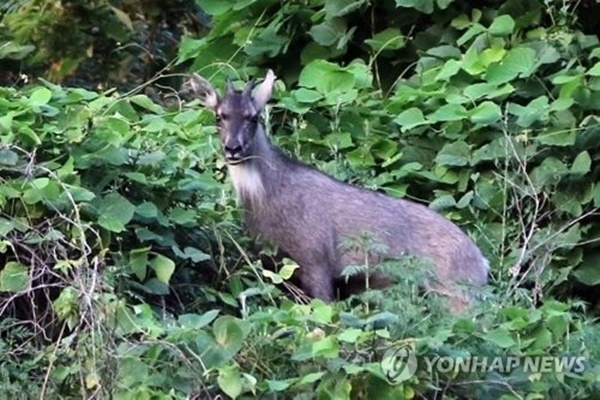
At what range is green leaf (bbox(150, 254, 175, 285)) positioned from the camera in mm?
8719

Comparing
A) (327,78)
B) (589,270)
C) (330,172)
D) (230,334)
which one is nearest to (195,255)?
(230,334)

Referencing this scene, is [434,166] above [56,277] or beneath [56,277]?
beneath

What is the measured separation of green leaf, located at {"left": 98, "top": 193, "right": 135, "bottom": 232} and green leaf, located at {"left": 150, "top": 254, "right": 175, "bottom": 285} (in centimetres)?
22

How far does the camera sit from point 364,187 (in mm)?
10219

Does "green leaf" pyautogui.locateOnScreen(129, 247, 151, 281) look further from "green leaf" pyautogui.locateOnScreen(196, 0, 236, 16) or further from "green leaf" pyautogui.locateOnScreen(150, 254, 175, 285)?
"green leaf" pyautogui.locateOnScreen(196, 0, 236, 16)

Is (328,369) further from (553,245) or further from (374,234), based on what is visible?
(553,245)

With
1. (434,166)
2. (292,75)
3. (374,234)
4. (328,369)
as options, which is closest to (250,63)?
(292,75)

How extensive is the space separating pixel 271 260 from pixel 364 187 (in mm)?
972

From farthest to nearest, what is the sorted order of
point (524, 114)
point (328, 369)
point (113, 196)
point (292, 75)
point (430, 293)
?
point (292, 75)
point (524, 114)
point (113, 196)
point (430, 293)
point (328, 369)

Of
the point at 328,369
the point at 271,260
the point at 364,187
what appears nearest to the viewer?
the point at 328,369

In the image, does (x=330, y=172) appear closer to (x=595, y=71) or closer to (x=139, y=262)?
(x=595, y=71)

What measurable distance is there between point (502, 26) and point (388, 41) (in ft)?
3.07

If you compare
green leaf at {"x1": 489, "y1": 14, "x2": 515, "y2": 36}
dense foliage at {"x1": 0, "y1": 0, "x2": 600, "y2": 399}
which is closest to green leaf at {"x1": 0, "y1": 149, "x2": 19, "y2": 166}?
dense foliage at {"x1": 0, "y1": 0, "x2": 600, "y2": 399}
